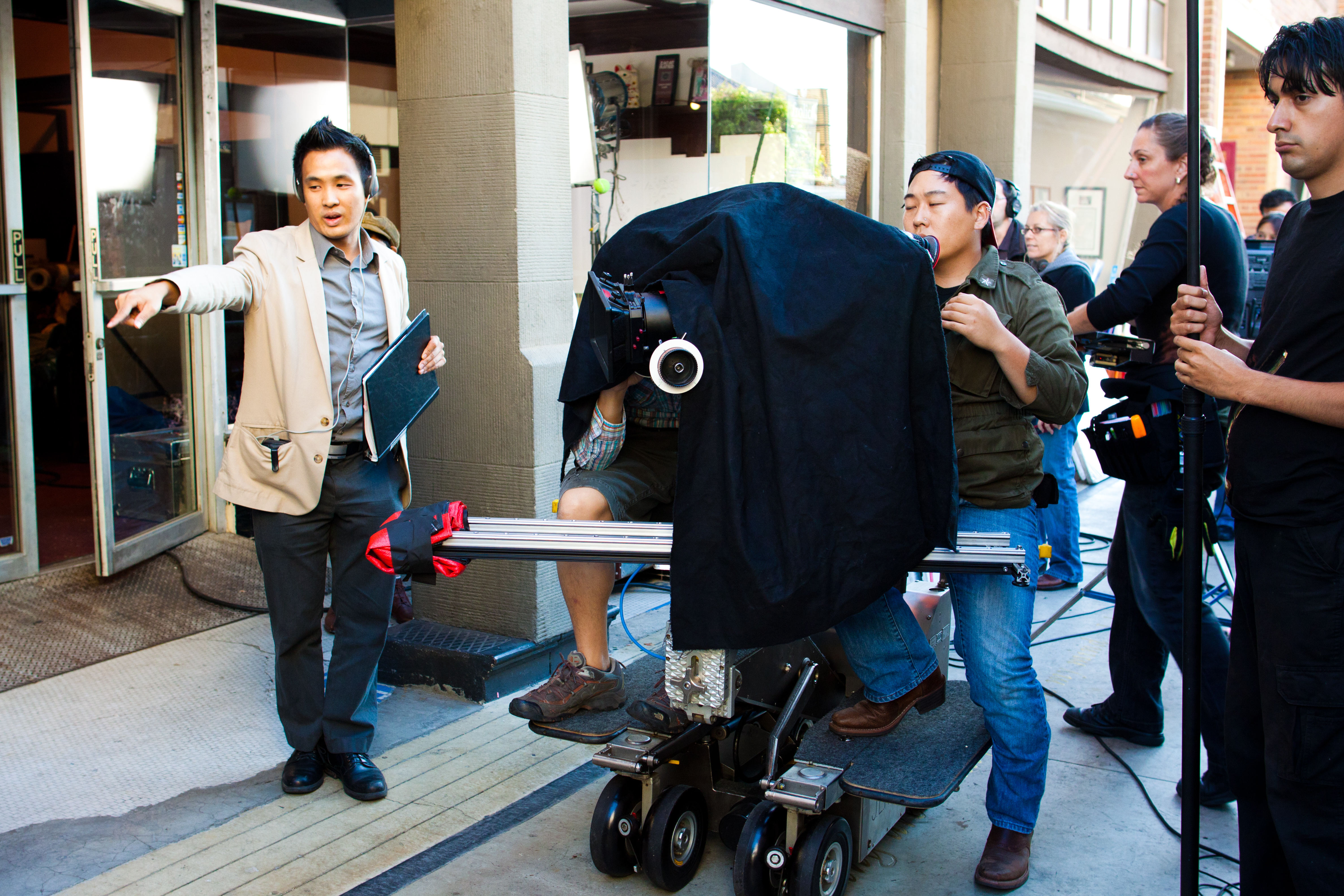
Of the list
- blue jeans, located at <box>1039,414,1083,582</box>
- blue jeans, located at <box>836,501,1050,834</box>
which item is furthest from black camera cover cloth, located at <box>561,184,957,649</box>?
blue jeans, located at <box>1039,414,1083,582</box>

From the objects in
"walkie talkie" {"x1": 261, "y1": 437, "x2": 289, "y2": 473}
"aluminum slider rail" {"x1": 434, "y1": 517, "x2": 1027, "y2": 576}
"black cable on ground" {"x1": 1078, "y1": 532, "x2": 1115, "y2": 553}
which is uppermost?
"walkie talkie" {"x1": 261, "y1": 437, "x2": 289, "y2": 473}

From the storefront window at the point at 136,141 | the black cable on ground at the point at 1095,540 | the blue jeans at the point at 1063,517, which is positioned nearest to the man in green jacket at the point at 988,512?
the blue jeans at the point at 1063,517

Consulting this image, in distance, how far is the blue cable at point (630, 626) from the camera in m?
3.81

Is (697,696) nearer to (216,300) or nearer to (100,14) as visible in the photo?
(216,300)

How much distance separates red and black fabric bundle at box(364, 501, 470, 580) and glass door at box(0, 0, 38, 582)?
3534mm

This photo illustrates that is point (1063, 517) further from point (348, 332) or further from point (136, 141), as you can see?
point (136, 141)

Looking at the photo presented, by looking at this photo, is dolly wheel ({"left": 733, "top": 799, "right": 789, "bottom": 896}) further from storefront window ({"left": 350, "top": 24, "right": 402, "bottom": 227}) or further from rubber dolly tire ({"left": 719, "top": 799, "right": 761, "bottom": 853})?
storefront window ({"left": 350, "top": 24, "right": 402, "bottom": 227})

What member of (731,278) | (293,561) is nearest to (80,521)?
(293,561)

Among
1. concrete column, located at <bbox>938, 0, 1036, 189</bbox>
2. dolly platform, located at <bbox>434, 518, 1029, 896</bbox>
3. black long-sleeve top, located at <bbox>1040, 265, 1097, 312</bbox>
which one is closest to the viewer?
dolly platform, located at <bbox>434, 518, 1029, 896</bbox>

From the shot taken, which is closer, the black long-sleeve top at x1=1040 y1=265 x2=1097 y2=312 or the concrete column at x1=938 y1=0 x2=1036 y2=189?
the black long-sleeve top at x1=1040 y1=265 x2=1097 y2=312

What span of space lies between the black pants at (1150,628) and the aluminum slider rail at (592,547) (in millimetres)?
1055

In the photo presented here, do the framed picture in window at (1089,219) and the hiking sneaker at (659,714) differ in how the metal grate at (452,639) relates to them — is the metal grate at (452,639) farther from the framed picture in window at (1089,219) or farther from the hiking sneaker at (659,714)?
the framed picture in window at (1089,219)

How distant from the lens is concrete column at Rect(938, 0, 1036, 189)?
29.2ft

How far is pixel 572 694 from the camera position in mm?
3266
